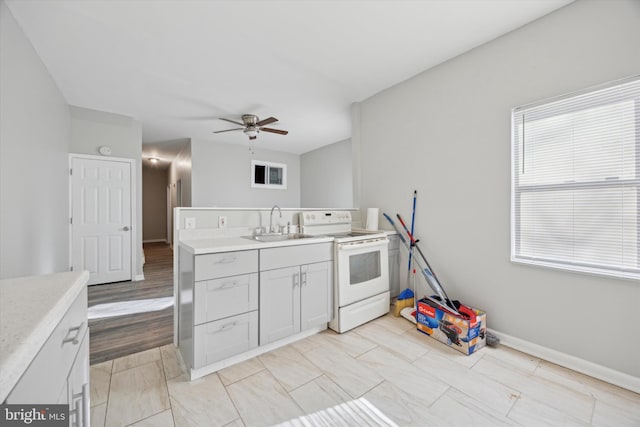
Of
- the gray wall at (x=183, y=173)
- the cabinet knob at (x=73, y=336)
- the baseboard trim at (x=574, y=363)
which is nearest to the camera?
the cabinet knob at (x=73, y=336)

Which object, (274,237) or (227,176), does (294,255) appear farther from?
(227,176)

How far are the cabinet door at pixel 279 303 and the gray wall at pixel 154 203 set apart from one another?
860 centimetres

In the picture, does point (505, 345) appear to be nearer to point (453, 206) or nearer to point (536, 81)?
point (453, 206)

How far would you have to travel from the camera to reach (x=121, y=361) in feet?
6.45

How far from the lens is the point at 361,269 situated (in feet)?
8.57

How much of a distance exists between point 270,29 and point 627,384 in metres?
3.65

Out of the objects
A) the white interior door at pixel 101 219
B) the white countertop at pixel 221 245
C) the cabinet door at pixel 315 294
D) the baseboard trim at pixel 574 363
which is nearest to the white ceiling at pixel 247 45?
the white interior door at pixel 101 219

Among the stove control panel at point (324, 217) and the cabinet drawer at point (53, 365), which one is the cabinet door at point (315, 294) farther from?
the cabinet drawer at point (53, 365)

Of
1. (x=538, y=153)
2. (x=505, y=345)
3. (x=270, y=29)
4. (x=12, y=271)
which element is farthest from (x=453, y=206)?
(x=12, y=271)

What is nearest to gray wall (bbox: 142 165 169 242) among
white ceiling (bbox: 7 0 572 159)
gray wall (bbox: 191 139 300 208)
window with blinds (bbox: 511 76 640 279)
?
gray wall (bbox: 191 139 300 208)

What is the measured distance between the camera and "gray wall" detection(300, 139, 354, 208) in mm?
5480

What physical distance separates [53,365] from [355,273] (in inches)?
85.7


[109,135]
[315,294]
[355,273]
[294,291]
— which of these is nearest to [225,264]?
[294,291]

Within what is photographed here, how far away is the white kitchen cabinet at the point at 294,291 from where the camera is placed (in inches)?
79.2
